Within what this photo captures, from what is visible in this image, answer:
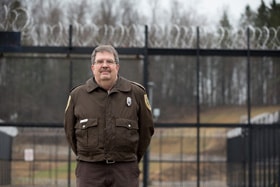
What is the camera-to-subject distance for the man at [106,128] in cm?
377

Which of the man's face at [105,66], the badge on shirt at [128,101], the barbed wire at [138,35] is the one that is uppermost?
the barbed wire at [138,35]

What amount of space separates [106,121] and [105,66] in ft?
1.25

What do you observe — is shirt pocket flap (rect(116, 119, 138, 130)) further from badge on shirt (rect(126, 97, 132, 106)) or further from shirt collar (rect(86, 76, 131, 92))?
shirt collar (rect(86, 76, 131, 92))

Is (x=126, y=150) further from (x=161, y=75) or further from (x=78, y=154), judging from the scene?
(x=161, y=75)

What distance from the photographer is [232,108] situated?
51.0 ft

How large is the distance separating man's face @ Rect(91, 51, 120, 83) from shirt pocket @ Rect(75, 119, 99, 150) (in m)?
0.31

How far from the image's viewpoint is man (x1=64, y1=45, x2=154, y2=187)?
3.77 metres

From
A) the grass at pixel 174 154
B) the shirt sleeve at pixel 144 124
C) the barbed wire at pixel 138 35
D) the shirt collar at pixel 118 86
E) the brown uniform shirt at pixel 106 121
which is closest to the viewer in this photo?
the brown uniform shirt at pixel 106 121

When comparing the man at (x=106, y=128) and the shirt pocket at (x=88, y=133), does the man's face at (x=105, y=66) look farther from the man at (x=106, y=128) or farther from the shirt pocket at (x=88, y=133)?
the shirt pocket at (x=88, y=133)

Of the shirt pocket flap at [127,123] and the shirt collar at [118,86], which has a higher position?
the shirt collar at [118,86]

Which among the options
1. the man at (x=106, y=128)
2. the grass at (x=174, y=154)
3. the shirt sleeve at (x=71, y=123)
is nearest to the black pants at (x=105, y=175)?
the man at (x=106, y=128)

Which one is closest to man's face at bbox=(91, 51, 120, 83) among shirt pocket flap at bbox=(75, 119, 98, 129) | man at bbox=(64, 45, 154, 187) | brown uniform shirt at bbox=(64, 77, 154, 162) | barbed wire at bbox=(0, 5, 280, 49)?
man at bbox=(64, 45, 154, 187)

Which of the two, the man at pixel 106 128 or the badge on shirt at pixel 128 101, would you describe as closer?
the man at pixel 106 128

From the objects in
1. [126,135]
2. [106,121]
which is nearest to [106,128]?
[106,121]
